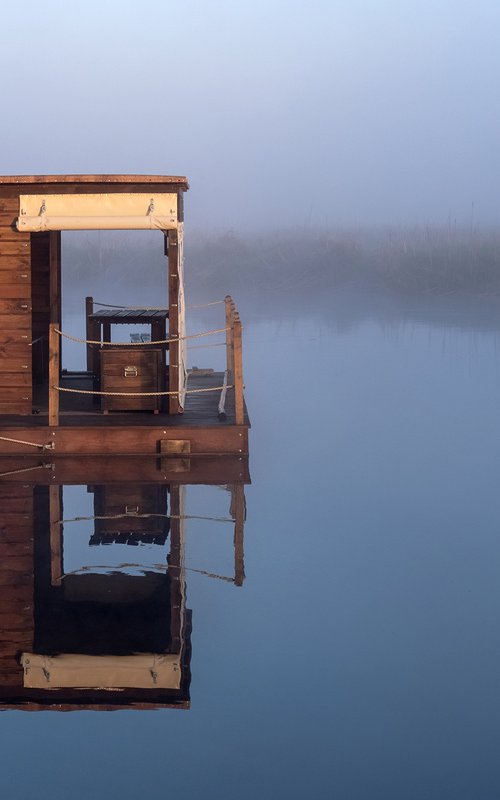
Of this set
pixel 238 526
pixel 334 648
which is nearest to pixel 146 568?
pixel 238 526

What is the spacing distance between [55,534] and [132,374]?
134 inches

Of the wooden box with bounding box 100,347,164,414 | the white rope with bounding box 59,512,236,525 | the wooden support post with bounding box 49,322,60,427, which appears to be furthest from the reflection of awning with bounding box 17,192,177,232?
the white rope with bounding box 59,512,236,525

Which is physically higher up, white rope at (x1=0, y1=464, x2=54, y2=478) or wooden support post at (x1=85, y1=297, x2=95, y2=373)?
wooden support post at (x1=85, y1=297, x2=95, y2=373)

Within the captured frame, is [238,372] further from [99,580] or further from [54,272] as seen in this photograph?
[99,580]

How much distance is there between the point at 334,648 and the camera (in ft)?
23.0

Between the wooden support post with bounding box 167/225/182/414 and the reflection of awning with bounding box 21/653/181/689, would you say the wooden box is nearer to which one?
the wooden support post with bounding box 167/225/182/414

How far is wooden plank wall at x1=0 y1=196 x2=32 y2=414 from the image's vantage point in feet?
42.1

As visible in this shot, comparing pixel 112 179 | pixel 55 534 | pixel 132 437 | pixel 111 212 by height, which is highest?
pixel 112 179

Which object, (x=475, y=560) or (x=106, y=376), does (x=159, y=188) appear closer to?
(x=106, y=376)

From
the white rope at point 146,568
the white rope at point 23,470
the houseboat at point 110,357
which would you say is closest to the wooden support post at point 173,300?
the houseboat at point 110,357

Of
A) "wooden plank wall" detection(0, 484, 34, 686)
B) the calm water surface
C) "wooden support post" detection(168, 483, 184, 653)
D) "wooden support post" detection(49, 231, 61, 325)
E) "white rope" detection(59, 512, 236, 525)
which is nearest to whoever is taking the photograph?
the calm water surface

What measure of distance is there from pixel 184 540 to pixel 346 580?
1631 millimetres

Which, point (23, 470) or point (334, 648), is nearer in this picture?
point (334, 648)

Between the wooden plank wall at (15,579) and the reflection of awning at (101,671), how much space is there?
106 millimetres
